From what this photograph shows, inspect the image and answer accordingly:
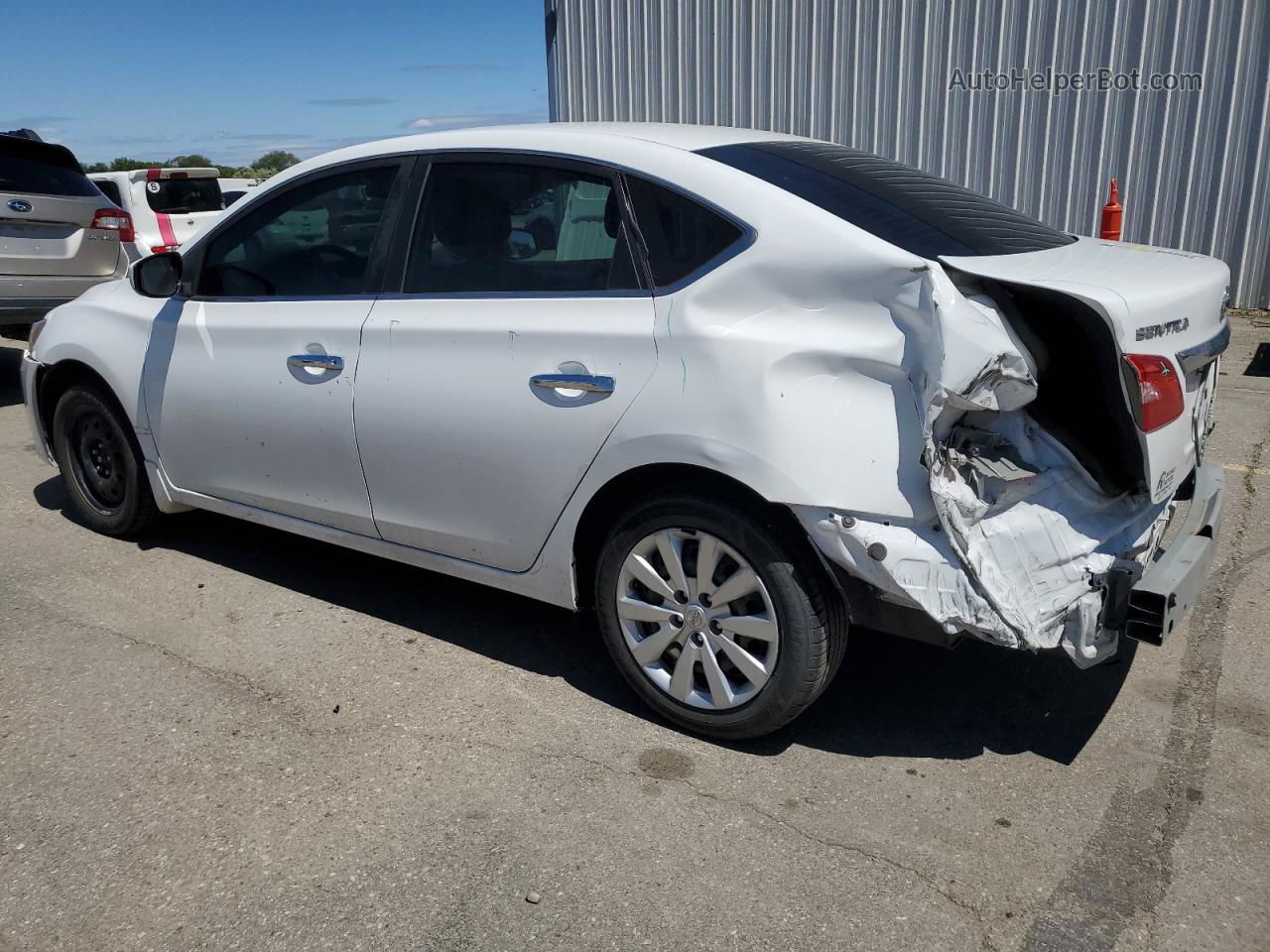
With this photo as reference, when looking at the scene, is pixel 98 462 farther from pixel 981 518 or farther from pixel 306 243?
pixel 981 518

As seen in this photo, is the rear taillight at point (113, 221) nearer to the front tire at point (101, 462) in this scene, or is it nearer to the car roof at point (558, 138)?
the front tire at point (101, 462)

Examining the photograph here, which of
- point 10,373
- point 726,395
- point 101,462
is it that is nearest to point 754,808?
point 726,395

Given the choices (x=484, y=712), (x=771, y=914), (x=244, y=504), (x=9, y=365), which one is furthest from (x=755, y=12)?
(x=771, y=914)

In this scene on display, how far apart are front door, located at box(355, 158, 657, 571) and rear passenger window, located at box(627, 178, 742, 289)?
0.08 meters

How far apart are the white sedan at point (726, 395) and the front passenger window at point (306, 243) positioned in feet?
0.04

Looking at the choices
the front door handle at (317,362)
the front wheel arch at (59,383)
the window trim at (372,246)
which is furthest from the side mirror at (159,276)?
the front door handle at (317,362)

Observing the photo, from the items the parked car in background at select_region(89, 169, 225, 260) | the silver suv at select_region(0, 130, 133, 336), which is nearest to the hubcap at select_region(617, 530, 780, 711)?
the silver suv at select_region(0, 130, 133, 336)

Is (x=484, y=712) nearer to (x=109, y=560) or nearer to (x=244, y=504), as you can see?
(x=244, y=504)

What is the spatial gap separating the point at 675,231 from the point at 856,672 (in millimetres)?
1599

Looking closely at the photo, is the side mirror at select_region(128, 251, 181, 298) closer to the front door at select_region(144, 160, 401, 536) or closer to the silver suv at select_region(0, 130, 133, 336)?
the front door at select_region(144, 160, 401, 536)

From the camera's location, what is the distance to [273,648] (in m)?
3.95

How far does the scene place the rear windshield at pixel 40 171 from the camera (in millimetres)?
8023

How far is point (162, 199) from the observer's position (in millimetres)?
11727

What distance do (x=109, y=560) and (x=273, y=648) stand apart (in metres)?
1.40
